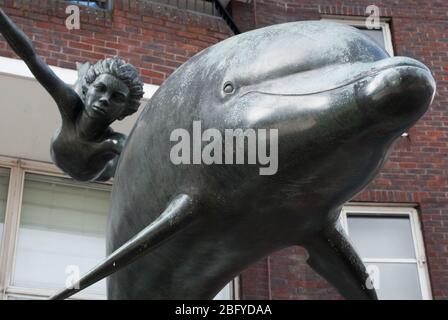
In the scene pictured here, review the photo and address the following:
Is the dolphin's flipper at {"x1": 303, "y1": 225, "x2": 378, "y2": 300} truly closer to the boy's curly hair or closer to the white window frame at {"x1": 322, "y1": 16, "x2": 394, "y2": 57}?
the boy's curly hair

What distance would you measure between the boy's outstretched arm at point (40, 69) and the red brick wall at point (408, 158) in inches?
189

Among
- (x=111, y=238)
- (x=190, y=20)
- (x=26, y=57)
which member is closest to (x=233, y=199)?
(x=111, y=238)

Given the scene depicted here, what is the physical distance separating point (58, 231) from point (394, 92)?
526 cm

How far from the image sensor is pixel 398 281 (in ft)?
23.8

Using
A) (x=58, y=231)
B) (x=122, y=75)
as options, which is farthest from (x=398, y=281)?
(x=122, y=75)

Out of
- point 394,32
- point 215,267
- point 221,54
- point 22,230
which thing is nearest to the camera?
point 221,54

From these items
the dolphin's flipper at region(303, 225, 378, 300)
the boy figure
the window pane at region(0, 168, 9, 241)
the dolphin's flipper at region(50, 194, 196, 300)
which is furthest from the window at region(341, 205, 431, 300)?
the dolphin's flipper at region(50, 194, 196, 300)

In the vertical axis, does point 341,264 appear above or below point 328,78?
below

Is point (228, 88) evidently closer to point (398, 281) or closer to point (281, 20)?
point (398, 281)

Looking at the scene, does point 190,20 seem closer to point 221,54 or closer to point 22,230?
point 22,230

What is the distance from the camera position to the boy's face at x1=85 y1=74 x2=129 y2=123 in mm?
2084

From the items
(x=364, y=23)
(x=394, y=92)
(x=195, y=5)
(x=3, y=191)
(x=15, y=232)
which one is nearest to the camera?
(x=394, y=92)

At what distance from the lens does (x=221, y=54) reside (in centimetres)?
161

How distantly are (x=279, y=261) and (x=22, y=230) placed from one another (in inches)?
88.7
